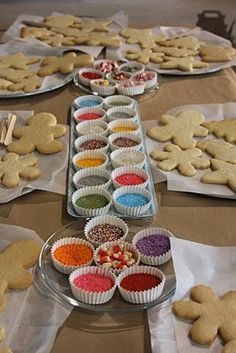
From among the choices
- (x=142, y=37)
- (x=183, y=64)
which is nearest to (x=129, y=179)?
(x=183, y=64)

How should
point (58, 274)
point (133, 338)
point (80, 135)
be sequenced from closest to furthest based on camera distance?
1. point (133, 338)
2. point (58, 274)
3. point (80, 135)

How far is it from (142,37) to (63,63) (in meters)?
0.34

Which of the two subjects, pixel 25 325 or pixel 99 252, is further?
pixel 99 252

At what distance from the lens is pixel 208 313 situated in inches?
33.3

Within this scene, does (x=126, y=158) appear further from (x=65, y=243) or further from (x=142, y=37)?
(x=142, y=37)

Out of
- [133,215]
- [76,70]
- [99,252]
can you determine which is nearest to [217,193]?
[133,215]

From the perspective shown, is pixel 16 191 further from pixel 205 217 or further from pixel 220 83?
pixel 220 83

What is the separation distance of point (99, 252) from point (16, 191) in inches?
10.8

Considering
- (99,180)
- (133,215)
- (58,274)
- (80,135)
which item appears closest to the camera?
(58,274)

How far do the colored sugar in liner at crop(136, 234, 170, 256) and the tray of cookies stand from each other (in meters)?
0.08

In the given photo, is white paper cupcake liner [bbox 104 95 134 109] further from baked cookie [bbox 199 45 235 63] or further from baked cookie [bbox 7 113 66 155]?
baked cookie [bbox 199 45 235 63]

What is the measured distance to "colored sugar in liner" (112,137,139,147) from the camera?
4.25 feet

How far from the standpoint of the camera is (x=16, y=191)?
1.15 m

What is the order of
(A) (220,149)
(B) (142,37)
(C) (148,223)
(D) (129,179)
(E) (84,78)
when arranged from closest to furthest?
(C) (148,223), (D) (129,179), (A) (220,149), (E) (84,78), (B) (142,37)
